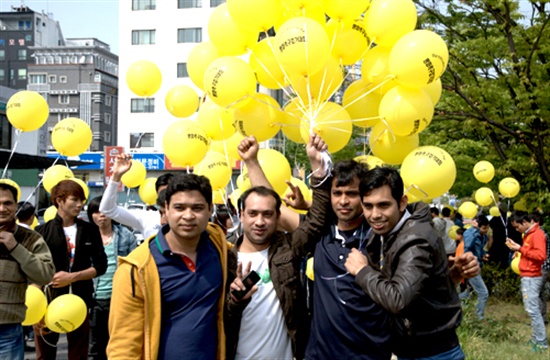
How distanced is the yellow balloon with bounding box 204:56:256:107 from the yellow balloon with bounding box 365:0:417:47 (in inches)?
A: 38.4

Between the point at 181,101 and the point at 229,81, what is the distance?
1616mm

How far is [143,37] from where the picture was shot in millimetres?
40125

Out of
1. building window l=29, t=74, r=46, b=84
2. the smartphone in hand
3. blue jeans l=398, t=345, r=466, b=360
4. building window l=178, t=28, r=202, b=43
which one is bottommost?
blue jeans l=398, t=345, r=466, b=360

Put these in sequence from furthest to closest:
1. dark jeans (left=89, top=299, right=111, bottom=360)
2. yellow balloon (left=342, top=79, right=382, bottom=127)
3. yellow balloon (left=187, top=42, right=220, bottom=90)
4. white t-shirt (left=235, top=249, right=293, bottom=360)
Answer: dark jeans (left=89, top=299, right=111, bottom=360) < yellow balloon (left=187, top=42, right=220, bottom=90) < yellow balloon (left=342, top=79, right=382, bottom=127) < white t-shirt (left=235, top=249, right=293, bottom=360)

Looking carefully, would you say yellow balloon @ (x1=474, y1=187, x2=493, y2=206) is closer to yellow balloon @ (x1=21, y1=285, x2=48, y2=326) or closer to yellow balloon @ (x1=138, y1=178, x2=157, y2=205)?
yellow balloon @ (x1=138, y1=178, x2=157, y2=205)

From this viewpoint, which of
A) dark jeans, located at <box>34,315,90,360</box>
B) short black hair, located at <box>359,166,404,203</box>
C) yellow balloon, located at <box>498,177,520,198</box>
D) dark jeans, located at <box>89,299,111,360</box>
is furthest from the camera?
yellow balloon, located at <box>498,177,520,198</box>

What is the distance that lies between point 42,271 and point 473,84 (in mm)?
8868

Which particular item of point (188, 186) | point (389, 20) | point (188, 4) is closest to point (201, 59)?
point (389, 20)

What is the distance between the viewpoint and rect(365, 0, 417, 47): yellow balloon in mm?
4418

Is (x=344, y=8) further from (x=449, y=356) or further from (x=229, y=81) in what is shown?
(x=449, y=356)

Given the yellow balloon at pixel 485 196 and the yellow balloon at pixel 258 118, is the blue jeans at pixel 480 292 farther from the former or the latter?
the yellow balloon at pixel 258 118

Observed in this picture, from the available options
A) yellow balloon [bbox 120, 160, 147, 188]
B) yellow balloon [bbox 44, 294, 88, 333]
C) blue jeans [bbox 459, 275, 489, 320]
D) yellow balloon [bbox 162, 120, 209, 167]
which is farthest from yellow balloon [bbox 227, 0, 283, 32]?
blue jeans [bbox 459, 275, 489, 320]

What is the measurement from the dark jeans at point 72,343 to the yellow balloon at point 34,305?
53 centimetres

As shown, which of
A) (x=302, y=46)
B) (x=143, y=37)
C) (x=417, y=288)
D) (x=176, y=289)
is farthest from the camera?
(x=143, y=37)
